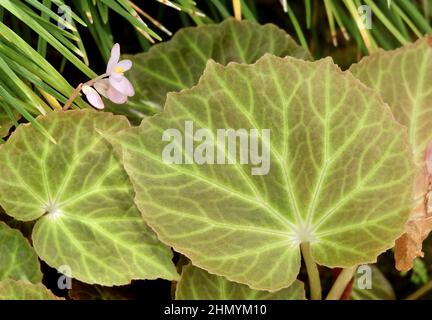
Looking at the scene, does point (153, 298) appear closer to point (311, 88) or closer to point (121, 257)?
point (121, 257)

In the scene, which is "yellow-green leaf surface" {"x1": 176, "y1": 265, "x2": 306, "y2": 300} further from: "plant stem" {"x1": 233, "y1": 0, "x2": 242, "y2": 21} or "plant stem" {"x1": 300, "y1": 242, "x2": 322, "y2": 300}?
"plant stem" {"x1": 233, "y1": 0, "x2": 242, "y2": 21}

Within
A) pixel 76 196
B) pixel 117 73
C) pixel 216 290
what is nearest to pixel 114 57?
pixel 117 73

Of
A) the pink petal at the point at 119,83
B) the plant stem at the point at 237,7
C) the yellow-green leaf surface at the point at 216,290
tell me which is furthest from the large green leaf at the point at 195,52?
the yellow-green leaf surface at the point at 216,290

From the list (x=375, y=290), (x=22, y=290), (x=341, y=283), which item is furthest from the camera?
(x=375, y=290)

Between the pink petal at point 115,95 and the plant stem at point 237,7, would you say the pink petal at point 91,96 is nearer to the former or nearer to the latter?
the pink petal at point 115,95

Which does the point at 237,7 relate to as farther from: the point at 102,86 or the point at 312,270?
the point at 312,270
